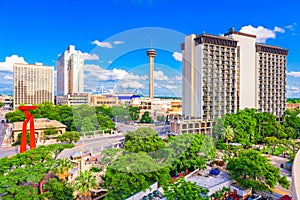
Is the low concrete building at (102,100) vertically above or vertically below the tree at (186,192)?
above

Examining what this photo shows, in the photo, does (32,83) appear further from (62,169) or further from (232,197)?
(232,197)

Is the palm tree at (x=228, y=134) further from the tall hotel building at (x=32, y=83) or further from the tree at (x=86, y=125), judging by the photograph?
the tall hotel building at (x=32, y=83)

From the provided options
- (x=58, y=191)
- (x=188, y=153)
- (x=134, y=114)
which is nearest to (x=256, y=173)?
(x=188, y=153)

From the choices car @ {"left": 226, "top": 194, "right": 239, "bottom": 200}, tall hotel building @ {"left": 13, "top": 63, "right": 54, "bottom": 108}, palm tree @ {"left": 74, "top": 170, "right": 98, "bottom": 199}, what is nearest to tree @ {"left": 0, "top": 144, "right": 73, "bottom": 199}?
palm tree @ {"left": 74, "top": 170, "right": 98, "bottom": 199}

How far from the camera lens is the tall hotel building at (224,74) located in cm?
2209

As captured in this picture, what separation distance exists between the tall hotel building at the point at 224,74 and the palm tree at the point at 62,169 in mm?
14222

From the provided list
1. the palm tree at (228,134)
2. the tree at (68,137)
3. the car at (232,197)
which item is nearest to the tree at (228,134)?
the palm tree at (228,134)

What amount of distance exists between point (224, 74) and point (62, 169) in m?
18.3

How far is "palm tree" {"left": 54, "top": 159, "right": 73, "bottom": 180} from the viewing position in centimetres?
1007

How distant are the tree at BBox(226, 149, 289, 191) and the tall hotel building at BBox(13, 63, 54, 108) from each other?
157 feet

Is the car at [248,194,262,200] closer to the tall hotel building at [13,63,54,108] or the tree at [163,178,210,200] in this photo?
the tree at [163,178,210,200]

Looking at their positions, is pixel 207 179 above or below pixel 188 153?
below

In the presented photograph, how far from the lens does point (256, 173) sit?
9.66m

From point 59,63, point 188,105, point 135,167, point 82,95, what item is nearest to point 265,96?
point 188,105
